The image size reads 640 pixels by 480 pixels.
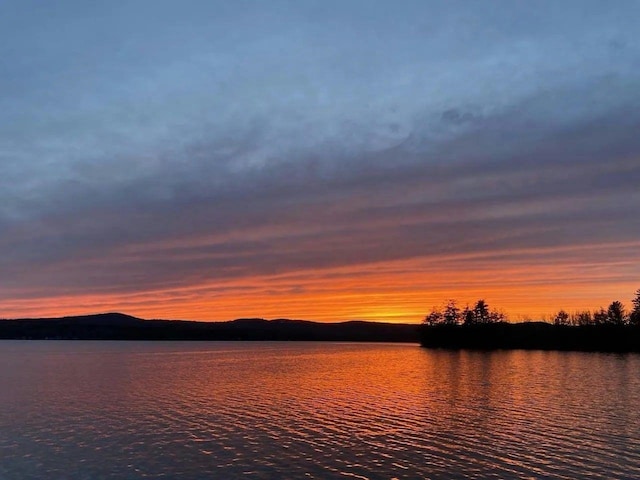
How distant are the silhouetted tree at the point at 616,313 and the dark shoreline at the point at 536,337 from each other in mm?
13151

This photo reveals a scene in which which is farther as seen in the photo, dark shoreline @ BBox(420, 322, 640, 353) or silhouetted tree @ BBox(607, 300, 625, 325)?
silhouetted tree @ BBox(607, 300, 625, 325)

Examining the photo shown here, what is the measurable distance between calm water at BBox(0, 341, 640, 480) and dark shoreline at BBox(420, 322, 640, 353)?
94123 mm

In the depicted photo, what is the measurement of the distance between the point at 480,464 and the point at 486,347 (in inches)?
6563

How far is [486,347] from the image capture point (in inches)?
7402

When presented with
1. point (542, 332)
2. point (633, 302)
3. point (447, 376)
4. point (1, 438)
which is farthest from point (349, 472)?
point (633, 302)

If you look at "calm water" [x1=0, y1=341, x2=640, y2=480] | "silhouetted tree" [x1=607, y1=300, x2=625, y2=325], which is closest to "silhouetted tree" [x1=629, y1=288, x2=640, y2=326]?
"silhouetted tree" [x1=607, y1=300, x2=625, y2=325]

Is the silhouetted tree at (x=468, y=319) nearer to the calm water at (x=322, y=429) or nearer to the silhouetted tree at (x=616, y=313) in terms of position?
the silhouetted tree at (x=616, y=313)

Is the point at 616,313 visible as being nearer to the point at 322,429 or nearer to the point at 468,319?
the point at 468,319

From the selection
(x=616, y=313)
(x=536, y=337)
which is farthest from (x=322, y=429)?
(x=616, y=313)

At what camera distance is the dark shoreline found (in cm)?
15625

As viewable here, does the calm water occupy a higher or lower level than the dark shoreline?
lower

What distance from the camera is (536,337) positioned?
6949 inches

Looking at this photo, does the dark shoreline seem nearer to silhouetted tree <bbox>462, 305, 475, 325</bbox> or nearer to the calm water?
silhouetted tree <bbox>462, 305, 475, 325</bbox>

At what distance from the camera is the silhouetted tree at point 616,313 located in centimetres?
18188
